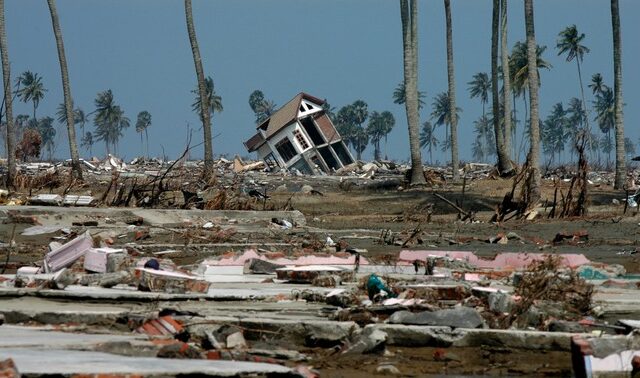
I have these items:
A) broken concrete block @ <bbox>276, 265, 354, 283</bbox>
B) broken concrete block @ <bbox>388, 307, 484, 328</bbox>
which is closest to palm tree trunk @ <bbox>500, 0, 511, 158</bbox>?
broken concrete block @ <bbox>276, 265, 354, 283</bbox>

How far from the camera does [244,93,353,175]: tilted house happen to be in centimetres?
7256

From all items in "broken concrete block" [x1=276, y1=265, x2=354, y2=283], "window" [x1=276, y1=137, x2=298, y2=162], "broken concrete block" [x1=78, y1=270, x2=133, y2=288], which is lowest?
"broken concrete block" [x1=276, y1=265, x2=354, y2=283]

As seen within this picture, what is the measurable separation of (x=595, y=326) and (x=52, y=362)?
176 inches

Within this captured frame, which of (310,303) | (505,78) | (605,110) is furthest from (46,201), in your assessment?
(605,110)

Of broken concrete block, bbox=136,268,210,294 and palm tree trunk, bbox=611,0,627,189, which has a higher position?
palm tree trunk, bbox=611,0,627,189

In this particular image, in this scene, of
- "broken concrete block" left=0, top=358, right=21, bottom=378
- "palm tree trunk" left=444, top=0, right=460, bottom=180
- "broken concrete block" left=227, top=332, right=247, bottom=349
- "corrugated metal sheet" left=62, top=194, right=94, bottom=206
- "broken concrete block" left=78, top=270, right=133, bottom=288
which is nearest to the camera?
"broken concrete block" left=0, top=358, right=21, bottom=378

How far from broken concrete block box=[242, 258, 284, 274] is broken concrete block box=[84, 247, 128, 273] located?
6.38 ft

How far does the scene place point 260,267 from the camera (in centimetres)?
1484

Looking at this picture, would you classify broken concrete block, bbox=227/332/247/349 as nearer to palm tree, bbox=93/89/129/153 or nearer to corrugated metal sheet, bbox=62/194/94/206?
corrugated metal sheet, bbox=62/194/94/206

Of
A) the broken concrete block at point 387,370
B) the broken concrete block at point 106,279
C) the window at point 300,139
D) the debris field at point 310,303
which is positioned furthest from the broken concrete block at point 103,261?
the window at point 300,139

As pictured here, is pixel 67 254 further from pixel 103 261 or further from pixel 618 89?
pixel 618 89

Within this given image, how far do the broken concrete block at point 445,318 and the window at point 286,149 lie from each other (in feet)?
210

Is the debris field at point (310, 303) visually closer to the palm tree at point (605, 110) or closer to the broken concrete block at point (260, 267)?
Answer: the broken concrete block at point (260, 267)

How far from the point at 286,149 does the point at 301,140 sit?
2297 millimetres
